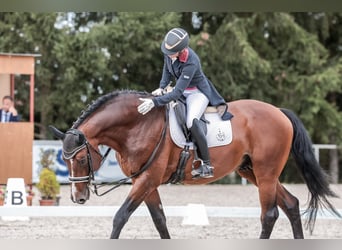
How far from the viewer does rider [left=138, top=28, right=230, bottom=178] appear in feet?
14.6

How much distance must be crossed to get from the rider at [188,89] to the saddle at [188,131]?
0.13ft

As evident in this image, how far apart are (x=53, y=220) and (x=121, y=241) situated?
4788mm

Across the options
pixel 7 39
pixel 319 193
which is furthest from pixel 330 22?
pixel 319 193

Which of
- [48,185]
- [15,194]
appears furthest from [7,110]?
[15,194]

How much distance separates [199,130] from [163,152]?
11.6 inches

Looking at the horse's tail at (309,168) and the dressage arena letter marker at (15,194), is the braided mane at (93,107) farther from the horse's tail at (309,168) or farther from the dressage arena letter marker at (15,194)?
the dressage arena letter marker at (15,194)

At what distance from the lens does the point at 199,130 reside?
461 cm

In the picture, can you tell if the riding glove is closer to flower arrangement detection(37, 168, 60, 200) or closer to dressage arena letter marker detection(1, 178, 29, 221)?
dressage arena letter marker detection(1, 178, 29, 221)

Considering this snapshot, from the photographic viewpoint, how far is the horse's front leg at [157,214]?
184 inches

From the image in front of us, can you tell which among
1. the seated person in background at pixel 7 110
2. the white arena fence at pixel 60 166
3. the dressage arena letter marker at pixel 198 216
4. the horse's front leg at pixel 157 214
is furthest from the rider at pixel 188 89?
the white arena fence at pixel 60 166

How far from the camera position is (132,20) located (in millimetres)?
14531

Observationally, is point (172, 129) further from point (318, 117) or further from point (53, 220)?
point (318, 117)

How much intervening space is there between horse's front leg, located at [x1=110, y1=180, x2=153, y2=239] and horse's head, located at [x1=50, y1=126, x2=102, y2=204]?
283 millimetres

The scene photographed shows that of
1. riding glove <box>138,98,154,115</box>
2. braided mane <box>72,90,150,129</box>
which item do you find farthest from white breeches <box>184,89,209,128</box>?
braided mane <box>72,90,150,129</box>
